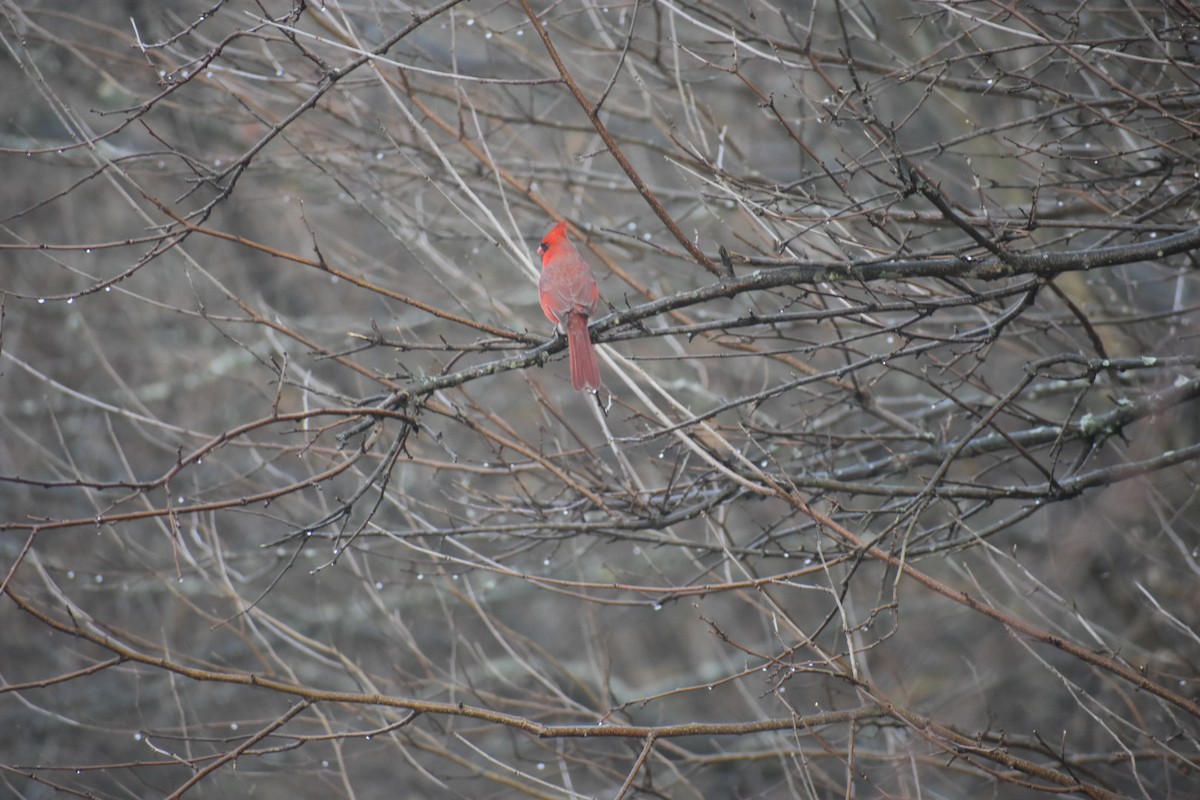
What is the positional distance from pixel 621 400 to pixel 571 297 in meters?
0.51

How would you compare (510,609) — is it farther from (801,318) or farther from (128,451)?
(801,318)

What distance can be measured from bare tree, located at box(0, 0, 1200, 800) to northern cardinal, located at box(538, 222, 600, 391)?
0.54 feet

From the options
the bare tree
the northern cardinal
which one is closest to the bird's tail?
the northern cardinal

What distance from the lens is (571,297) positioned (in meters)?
4.66

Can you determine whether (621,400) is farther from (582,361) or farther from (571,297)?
(571,297)

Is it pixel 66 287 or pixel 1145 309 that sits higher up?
pixel 66 287

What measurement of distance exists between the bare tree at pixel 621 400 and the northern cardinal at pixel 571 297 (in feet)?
0.54

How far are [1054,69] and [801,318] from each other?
4.91 m

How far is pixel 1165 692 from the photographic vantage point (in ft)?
9.16

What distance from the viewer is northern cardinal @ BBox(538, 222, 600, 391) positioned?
14.0ft

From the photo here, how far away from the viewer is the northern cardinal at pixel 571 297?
14.0 ft

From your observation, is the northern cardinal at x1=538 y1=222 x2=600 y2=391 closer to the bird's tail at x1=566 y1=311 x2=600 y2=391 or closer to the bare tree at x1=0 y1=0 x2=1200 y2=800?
the bird's tail at x1=566 y1=311 x2=600 y2=391

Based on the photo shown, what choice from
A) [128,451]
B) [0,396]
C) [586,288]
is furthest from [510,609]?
[586,288]

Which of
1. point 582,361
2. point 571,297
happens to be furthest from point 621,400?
point 571,297
